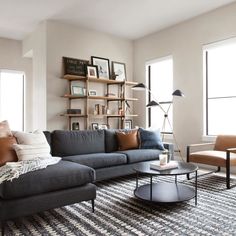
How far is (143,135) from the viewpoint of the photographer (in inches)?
174

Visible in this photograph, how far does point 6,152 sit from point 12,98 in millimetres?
4077

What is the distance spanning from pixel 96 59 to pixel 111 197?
3.59 meters

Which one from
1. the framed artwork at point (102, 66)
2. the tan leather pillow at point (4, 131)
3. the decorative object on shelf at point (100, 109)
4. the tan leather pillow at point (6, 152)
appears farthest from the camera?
the framed artwork at point (102, 66)

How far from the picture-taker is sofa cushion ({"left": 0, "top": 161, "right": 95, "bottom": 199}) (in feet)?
6.91

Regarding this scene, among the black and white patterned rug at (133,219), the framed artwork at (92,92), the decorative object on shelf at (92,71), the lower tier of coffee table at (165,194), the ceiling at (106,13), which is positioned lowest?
the black and white patterned rug at (133,219)

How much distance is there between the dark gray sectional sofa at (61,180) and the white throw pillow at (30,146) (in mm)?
278

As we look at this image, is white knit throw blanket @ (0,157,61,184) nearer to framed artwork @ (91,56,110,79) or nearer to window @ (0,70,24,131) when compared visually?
framed artwork @ (91,56,110,79)

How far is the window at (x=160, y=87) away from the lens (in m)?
5.66

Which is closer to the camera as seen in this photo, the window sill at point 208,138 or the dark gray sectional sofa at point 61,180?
the dark gray sectional sofa at point 61,180

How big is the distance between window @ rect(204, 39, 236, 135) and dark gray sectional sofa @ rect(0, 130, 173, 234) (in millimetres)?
2027

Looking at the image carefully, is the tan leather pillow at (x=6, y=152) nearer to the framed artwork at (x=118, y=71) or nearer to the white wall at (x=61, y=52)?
the white wall at (x=61, y=52)

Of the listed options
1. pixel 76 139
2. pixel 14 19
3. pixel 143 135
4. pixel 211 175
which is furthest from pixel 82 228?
pixel 14 19

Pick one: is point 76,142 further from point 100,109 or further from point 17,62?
point 17,62

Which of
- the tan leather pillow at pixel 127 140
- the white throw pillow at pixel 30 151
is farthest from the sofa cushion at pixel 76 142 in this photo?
the white throw pillow at pixel 30 151
